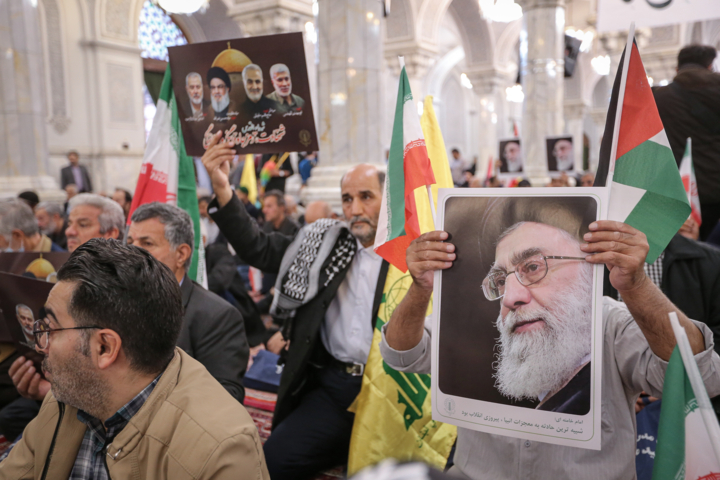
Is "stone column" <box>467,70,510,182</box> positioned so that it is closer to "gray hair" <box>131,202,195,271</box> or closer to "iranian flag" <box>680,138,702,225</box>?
"iranian flag" <box>680,138,702,225</box>

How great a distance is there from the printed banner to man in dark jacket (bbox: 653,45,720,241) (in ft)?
0.73

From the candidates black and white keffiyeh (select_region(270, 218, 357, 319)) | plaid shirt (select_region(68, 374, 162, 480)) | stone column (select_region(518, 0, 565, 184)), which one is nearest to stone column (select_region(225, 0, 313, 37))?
stone column (select_region(518, 0, 565, 184))

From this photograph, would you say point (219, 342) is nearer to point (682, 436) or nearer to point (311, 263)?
point (311, 263)

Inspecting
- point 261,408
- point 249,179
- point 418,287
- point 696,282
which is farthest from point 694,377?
point 249,179

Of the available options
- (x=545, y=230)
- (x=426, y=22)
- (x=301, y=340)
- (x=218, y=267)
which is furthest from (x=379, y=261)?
(x=426, y=22)

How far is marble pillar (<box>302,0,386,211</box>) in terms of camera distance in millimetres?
5449

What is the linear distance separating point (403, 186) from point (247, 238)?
1.47m

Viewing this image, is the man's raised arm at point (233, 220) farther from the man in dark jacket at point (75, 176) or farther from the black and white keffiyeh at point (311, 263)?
the man in dark jacket at point (75, 176)

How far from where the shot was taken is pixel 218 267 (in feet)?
15.9

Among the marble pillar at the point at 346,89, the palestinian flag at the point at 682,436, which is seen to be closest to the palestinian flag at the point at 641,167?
→ the palestinian flag at the point at 682,436

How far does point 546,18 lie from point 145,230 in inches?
345

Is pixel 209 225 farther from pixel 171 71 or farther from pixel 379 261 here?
pixel 379 261

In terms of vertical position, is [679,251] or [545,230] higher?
[545,230]

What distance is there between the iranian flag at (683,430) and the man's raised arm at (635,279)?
0.69 feet
